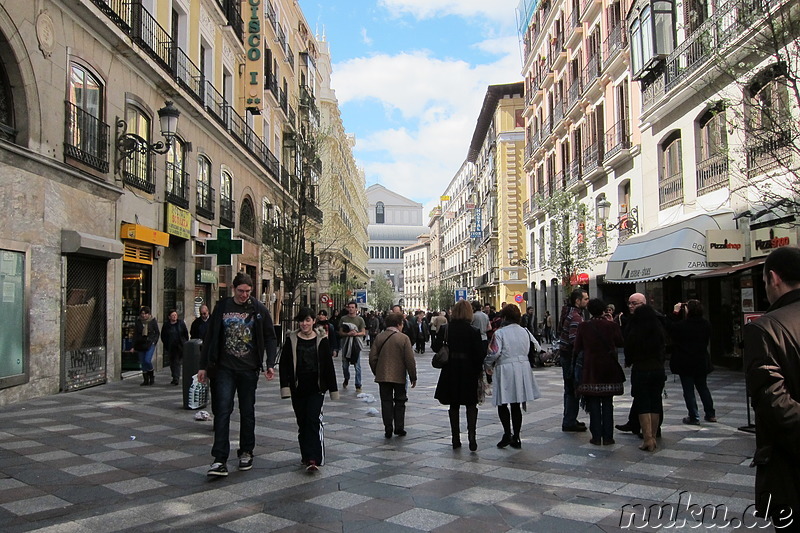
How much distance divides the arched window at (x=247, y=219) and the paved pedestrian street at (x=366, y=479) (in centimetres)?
1638

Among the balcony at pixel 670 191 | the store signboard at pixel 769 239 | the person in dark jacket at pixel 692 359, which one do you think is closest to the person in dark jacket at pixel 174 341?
the person in dark jacket at pixel 692 359

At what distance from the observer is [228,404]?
609 cm

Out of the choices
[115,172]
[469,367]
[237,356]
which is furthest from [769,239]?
[115,172]

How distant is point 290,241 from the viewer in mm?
22391

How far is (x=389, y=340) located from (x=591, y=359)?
2557mm

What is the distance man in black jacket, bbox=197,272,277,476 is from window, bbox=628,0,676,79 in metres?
16.4

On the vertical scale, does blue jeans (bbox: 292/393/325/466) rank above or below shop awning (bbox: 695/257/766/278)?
below

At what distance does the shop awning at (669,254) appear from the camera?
1502 cm

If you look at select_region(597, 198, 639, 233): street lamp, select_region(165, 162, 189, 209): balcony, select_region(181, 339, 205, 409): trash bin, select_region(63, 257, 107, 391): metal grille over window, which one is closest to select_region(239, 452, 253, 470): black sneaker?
select_region(181, 339, 205, 409): trash bin

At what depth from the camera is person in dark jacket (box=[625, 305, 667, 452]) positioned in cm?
723

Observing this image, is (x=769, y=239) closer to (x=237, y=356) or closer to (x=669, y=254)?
(x=669, y=254)

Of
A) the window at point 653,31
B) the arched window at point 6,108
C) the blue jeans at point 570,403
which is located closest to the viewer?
the blue jeans at point 570,403

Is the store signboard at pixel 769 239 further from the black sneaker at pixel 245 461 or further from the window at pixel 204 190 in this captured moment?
the window at pixel 204 190

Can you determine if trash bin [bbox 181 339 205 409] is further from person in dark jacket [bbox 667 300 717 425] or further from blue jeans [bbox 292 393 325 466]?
person in dark jacket [bbox 667 300 717 425]
